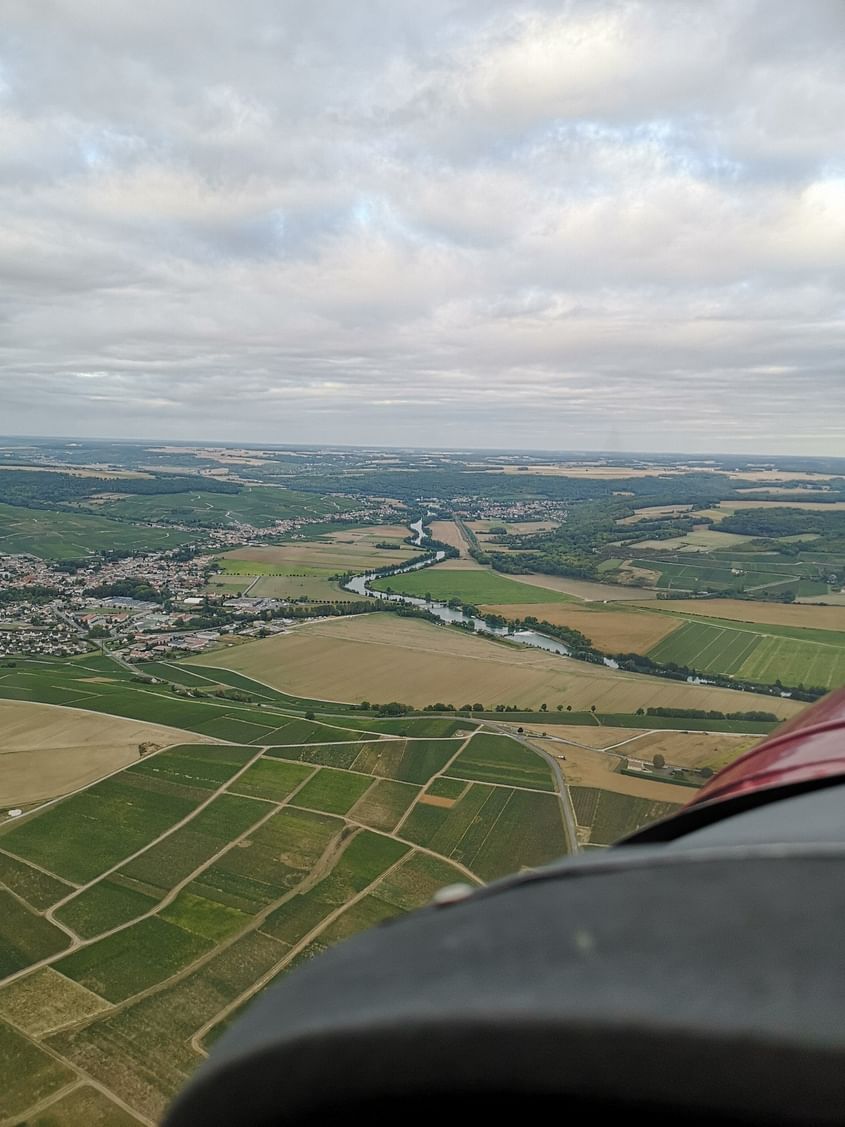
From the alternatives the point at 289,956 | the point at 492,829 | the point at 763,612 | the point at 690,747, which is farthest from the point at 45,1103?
the point at 763,612

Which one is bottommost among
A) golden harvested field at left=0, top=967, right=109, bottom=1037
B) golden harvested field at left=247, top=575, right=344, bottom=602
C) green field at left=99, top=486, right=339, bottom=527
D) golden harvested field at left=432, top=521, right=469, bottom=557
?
golden harvested field at left=0, top=967, right=109, bottom=1037

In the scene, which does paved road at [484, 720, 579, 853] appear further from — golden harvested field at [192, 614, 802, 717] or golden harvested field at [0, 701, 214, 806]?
golden harvested field at [0, 701, 214, 806]

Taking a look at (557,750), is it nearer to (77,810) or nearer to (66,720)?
(77,810)

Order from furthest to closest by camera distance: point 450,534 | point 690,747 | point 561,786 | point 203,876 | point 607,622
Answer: point 450,534, point 607,622, point 690,747, point 561,786, point 203,876

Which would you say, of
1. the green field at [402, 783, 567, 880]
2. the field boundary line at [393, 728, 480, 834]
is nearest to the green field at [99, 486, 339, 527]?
the field boundary line at [393, 728, 480, 834]

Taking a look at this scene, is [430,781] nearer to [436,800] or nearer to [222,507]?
[436,800]

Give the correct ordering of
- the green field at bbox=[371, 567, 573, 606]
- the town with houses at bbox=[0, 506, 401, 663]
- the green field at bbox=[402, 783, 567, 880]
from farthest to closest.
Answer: the green field at bbox=[371, 567, 573, 606] → the town with houses at bbox=[0, 506, 401, 663] → the green field at bbox=[402, 783, 567, 880]
